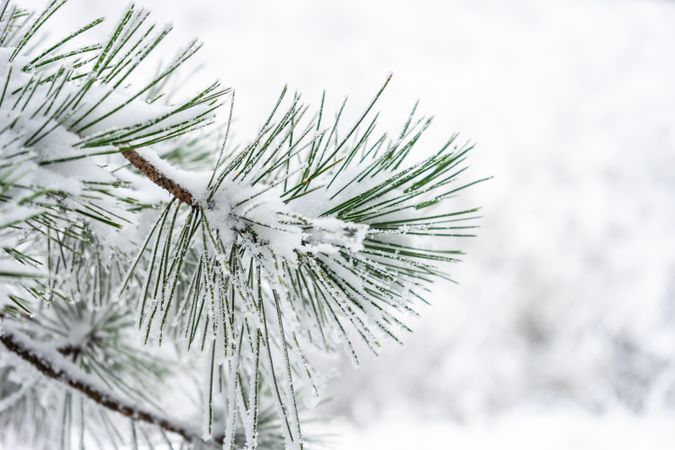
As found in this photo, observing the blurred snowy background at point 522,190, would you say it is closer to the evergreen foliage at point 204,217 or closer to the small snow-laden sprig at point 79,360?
the small snow-laden sprig at point 79,360

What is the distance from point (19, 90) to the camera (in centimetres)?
26

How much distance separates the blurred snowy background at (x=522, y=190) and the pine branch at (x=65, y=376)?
226 centimetres

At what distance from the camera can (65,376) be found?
47 centimetres

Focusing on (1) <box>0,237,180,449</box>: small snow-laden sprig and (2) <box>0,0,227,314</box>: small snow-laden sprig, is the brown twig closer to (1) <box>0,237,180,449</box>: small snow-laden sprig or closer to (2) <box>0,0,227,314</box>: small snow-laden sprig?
(2) <box>0,0,227,314</box>: small snow-laden sprig

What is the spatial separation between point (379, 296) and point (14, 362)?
1.13 feet

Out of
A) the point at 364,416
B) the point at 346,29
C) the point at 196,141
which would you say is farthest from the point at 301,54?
the point at 196,141

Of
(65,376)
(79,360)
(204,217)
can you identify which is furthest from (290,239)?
(79,360)

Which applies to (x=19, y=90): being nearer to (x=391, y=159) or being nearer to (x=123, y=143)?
(x=123, y=143)

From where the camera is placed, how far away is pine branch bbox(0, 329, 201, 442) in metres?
0.47

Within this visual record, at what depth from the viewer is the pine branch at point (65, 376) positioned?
0.47m

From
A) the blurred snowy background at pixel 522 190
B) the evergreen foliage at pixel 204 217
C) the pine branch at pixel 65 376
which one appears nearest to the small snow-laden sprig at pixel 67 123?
the evergreen foliage at pixel 204 217

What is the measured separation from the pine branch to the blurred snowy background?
7.41 feet

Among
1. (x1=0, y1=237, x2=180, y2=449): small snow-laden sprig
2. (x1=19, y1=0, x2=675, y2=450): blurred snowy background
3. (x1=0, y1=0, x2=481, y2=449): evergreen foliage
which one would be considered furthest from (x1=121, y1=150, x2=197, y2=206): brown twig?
(x1=19, y1=0, x2=675, y2=450): blurred snowy background

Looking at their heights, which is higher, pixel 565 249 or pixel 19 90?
pixel 565 249
